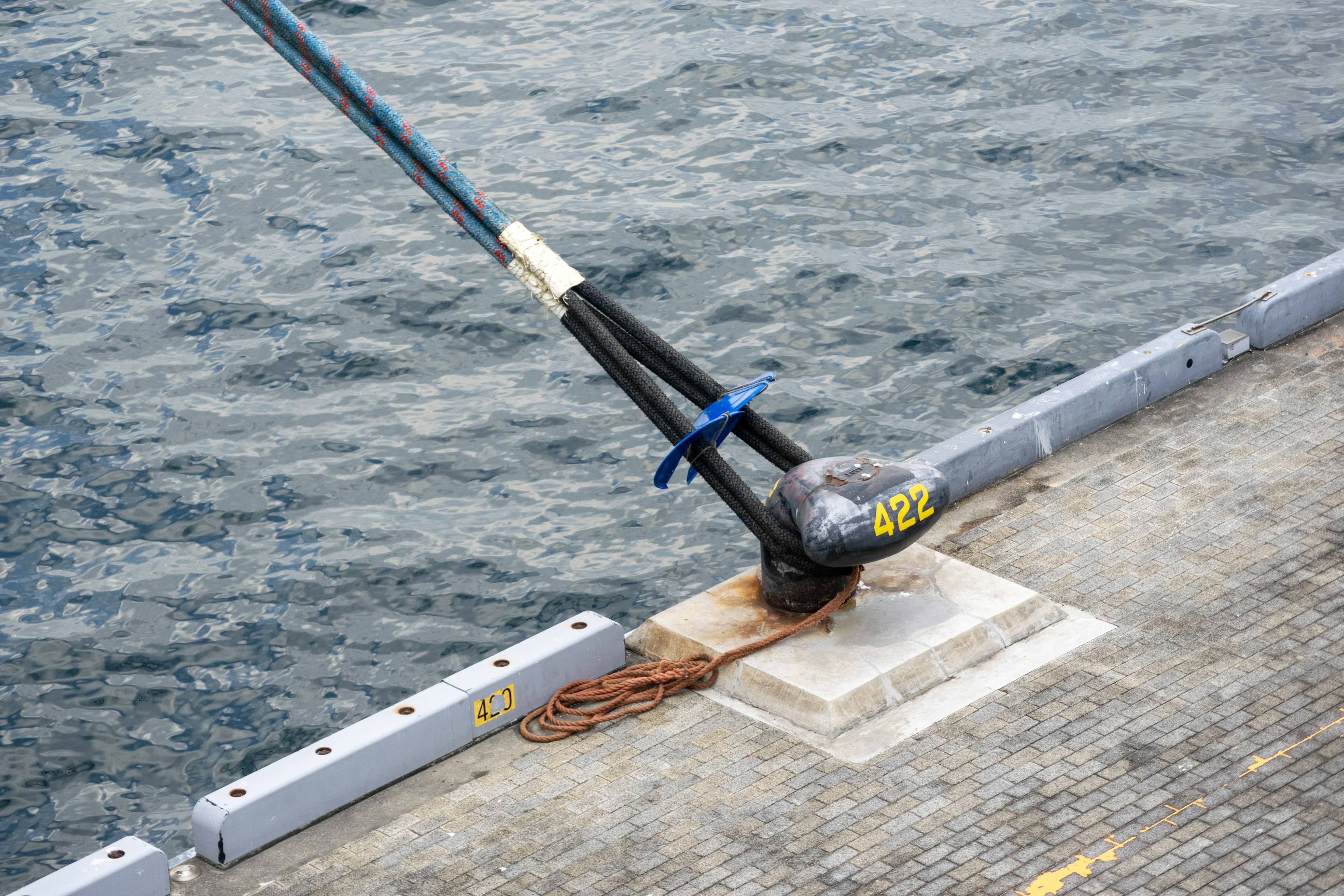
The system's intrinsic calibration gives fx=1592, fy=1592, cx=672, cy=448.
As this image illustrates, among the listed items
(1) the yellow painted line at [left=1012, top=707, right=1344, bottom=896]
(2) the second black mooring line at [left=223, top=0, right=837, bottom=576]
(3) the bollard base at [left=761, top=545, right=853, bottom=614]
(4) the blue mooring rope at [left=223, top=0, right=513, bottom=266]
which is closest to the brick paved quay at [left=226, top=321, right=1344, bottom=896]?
(1) the yellow painted line at [left=1012, top=707, right=1344, bottom=896]

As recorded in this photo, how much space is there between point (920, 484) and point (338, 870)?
329 centimetres

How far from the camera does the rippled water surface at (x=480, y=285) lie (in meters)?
11.0

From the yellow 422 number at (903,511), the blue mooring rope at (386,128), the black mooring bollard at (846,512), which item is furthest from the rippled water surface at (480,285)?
the yellow 422 number at (903,511)

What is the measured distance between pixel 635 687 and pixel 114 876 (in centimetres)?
262

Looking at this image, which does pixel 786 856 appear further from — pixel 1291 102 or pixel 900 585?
pixel 1291 102

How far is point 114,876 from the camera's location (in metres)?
6.64

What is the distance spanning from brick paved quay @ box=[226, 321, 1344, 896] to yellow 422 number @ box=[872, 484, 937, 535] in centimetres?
97

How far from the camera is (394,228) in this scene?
16.8 meters

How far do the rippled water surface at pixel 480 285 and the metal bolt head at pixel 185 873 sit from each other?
2095 mm

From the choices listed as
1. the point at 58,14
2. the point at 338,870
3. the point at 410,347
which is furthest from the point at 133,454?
the point at 58,14

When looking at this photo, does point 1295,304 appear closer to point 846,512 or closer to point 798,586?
point 798,586

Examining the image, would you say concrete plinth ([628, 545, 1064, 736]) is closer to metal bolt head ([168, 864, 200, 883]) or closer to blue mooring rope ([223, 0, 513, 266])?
blue mooring rope ([223, 0, 513, 266])

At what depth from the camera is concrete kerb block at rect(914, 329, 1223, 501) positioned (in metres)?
9.62

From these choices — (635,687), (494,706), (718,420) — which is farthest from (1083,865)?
(494,706)
